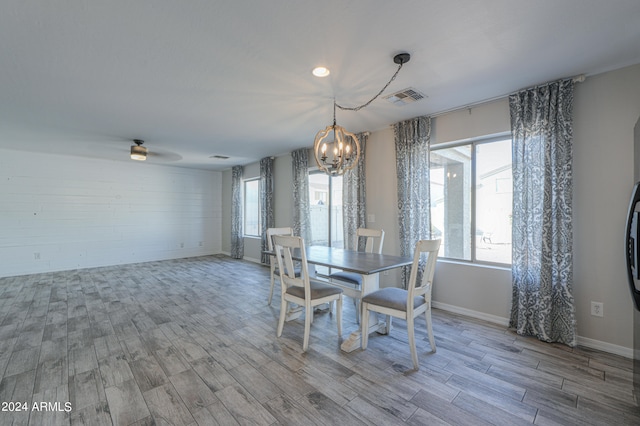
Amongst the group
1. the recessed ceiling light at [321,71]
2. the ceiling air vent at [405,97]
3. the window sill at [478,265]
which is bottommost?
the window sill at [478,265]

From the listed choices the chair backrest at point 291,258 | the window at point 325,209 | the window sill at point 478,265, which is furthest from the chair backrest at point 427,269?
the window at point 325,209

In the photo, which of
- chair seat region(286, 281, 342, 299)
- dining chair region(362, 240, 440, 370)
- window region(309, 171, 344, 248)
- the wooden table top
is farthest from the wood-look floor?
window region(309, 171, 344, 248)

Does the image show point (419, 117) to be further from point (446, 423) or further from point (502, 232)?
point (446, 423)

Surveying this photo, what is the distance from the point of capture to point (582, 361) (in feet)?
7.77

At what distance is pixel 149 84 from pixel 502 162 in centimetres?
393

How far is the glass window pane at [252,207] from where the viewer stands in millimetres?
7352

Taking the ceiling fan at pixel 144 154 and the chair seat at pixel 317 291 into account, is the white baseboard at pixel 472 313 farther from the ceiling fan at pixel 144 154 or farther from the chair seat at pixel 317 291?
the ceiling fan at pixel 144 154

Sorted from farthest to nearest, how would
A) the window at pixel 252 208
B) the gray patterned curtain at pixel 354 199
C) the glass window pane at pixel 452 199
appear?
the window at pixel 252 208, the gray patterned curtain at pixel 354 199, the glass window pane at pixel 452 199

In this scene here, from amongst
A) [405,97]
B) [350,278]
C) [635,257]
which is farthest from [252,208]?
[635,257]

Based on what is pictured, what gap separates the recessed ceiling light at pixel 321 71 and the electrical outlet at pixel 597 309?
3.25 meters

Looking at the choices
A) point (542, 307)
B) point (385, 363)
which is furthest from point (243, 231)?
point (542, 307)

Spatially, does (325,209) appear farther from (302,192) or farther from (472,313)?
(472,313)

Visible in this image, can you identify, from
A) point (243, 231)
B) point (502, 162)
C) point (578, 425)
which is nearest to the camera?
point (578, 425)

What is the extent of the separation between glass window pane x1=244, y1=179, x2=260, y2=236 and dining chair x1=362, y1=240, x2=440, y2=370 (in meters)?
5.09
